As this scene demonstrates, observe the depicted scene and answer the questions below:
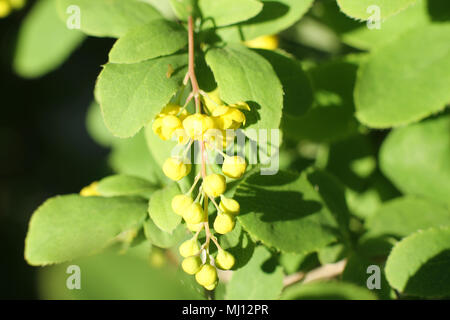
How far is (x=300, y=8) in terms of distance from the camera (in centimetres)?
107

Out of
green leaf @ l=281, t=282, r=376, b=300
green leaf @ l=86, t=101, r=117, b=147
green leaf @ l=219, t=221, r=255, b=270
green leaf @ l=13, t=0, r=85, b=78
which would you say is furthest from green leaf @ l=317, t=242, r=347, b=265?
green leaf @ l=13, t=0, r=85, b=78

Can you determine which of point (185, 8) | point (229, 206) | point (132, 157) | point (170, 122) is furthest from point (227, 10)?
point (132, 157)

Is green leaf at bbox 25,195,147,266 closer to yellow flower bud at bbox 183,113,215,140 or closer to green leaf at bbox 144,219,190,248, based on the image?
green leaf at bbox 144,219,190,248

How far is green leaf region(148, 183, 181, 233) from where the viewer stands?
93cm

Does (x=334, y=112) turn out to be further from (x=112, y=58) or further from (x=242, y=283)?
(x=112, y=58)

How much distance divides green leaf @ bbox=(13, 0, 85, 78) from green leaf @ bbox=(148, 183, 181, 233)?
3.41 feet

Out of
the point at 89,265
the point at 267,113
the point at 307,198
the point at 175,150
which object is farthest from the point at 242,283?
the point at 89,265

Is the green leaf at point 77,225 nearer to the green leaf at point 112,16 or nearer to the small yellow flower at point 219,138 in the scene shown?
the small yellow flower at point 219,138

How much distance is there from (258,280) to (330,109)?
0.55m

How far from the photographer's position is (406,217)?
1301 mm

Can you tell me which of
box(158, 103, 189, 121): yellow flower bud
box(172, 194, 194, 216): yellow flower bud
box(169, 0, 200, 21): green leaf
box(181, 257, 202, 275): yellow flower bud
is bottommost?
box(181, 257, 202, 275): yellow flower bud

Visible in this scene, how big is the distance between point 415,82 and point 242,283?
26.8 inches

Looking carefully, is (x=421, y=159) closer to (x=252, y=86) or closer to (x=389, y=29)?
(x=389, y=29)

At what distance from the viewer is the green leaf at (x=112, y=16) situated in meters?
1.08
